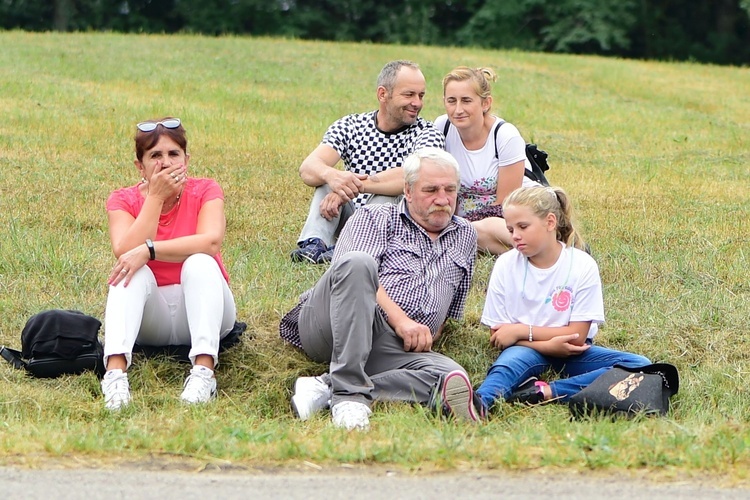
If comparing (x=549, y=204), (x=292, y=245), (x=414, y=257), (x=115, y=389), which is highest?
(x=549, y=204)

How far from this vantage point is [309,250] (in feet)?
24.3

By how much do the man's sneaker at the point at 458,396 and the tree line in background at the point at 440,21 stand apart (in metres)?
31.7

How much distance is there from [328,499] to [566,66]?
2064 centimetres

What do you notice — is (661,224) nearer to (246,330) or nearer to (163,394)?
(246,330)

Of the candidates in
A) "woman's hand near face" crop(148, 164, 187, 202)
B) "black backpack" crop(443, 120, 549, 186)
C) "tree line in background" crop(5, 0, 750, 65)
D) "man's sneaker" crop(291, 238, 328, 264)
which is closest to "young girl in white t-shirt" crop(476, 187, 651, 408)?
"woman's hand near face" crop(148, 164, 187, 202)

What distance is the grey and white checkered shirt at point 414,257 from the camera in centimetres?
556

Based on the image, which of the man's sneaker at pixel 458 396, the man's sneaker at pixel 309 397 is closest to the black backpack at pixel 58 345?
the man's sneaker at pixel 309 397

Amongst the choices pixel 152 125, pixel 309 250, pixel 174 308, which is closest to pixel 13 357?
pixel 174 308

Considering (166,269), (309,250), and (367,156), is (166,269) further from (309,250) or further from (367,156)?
(367,156)

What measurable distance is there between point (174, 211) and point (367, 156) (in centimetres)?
208

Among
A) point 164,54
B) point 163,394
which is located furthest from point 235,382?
point 164,54

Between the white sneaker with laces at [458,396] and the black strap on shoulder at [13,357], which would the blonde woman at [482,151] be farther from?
the black strap on shoulder at [13,357]

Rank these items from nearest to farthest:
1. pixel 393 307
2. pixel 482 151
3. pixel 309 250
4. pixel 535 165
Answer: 1. pixel 393 307
2. pixel 482 151
3. pixel 309 250
4. pixel 535 165

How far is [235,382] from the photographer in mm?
5797
